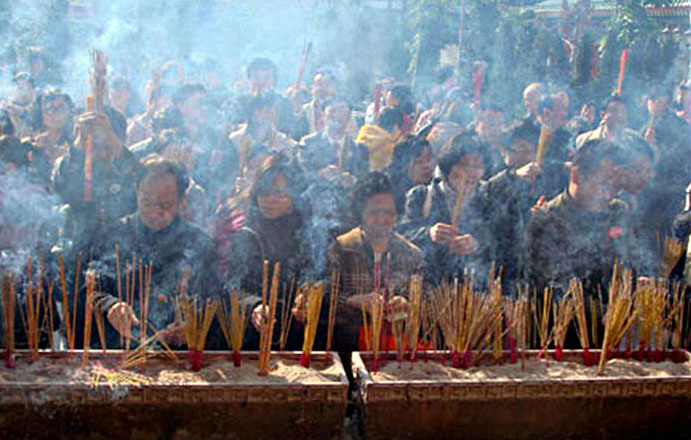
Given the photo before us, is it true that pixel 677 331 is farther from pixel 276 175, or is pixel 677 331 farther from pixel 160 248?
pixel 160 248

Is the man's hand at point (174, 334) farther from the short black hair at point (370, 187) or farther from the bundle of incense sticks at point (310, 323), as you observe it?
the short black hair at point (370, 187)

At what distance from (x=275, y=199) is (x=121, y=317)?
1.09m

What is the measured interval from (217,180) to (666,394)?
3870mm

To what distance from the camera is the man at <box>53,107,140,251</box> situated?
13.3 feet

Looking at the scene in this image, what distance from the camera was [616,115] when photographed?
6254 millimetres

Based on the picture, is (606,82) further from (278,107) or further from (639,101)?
(278,107)

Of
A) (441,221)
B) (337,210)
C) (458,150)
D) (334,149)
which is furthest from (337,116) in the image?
(441,221)

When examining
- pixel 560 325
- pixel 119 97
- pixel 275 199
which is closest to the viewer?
pixel 560 325

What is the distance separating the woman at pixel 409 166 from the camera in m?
5.08

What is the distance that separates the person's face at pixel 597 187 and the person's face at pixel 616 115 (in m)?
2.15

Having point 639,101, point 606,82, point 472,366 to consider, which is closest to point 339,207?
point 472,366

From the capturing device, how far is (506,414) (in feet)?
9.79

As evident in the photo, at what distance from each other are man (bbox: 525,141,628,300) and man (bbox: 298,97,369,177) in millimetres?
1662

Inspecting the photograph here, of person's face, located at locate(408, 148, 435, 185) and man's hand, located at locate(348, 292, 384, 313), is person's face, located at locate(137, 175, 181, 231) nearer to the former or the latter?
man's hand, located at locate(348, 292, 384, 313)
